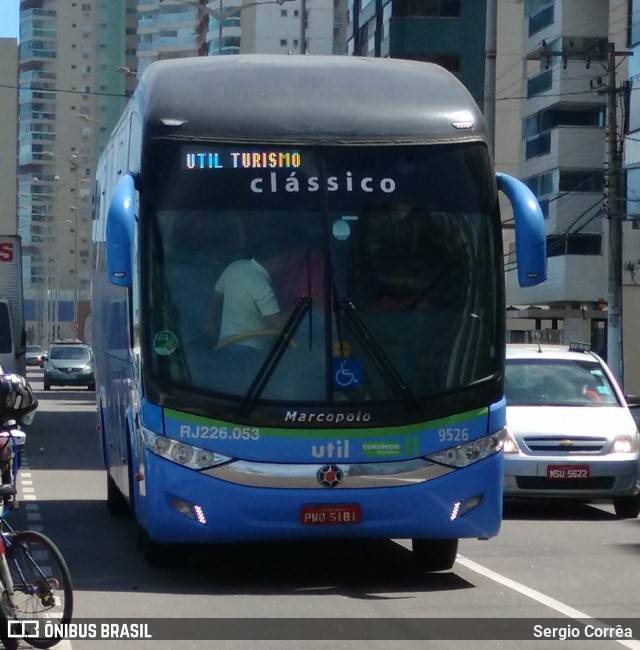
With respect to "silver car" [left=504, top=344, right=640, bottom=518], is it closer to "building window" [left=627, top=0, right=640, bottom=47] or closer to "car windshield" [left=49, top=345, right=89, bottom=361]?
"building window" [left=627, top=0, right=640, bottom=47]

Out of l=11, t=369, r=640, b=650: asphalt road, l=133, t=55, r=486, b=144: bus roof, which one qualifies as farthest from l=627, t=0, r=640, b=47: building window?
l=133, t=55, r=486, b=144: bus roof

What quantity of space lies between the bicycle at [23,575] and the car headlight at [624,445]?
27.8ft

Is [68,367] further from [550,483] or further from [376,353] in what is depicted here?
[376,353]

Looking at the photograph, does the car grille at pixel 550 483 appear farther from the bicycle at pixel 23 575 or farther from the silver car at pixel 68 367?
Result: the silver car at pixel 68 367

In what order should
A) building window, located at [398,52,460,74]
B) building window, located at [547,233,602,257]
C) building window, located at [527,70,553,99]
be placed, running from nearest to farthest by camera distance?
building window, located at [547,233,602,257] → building window, located at [527,70,553,99] → building window, located at [398,52,460,74]

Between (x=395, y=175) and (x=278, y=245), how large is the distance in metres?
0.93

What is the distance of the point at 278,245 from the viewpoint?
427 inches

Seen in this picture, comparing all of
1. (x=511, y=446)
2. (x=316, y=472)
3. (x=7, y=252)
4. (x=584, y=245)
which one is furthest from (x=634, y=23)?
(x=316, y=472)

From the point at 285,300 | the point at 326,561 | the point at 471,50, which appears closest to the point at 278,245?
the point at 285,300

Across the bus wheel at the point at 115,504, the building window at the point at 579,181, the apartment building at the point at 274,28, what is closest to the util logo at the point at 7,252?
the bus wheel at the point at 115,504

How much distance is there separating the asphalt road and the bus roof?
2.99 meters

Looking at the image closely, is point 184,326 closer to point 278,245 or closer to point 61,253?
point 278,245

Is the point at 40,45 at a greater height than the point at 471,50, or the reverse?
the point at 40,45

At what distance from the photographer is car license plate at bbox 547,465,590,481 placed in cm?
1550
